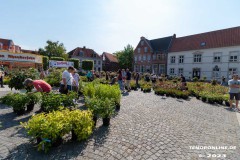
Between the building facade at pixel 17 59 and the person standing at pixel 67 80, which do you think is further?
the building facade at pixel 17 59

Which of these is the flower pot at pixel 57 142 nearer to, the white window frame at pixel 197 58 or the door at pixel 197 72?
the door at pixel 197 72

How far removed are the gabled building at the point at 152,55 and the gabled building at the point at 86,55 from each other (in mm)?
16097

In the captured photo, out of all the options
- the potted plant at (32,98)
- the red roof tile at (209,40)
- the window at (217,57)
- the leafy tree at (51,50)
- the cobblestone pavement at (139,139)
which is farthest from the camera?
the leafy tree at (51,50)

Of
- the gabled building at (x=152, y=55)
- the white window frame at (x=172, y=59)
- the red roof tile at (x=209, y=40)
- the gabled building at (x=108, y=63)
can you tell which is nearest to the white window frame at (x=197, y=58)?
the red roof tile at (x=209, y=40)

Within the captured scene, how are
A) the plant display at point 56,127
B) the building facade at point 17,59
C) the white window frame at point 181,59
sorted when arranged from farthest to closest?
the white window frame at point 181,59
the building facade at point 17,59
the plant display at point 56,127

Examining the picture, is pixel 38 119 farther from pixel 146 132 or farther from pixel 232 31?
pixel 232 31

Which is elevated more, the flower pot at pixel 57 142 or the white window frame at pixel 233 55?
the white window frame at pixel 233 55

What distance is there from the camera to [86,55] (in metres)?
56.4

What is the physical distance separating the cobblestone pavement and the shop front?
19937mm

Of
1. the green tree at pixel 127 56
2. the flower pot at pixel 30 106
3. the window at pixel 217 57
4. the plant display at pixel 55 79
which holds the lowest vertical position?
the flower pot at pixel 30 106

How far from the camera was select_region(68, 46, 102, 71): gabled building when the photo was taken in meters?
54.8

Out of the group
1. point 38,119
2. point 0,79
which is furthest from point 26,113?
point 0,79

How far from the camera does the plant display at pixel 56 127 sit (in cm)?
339

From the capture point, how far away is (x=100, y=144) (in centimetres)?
397
